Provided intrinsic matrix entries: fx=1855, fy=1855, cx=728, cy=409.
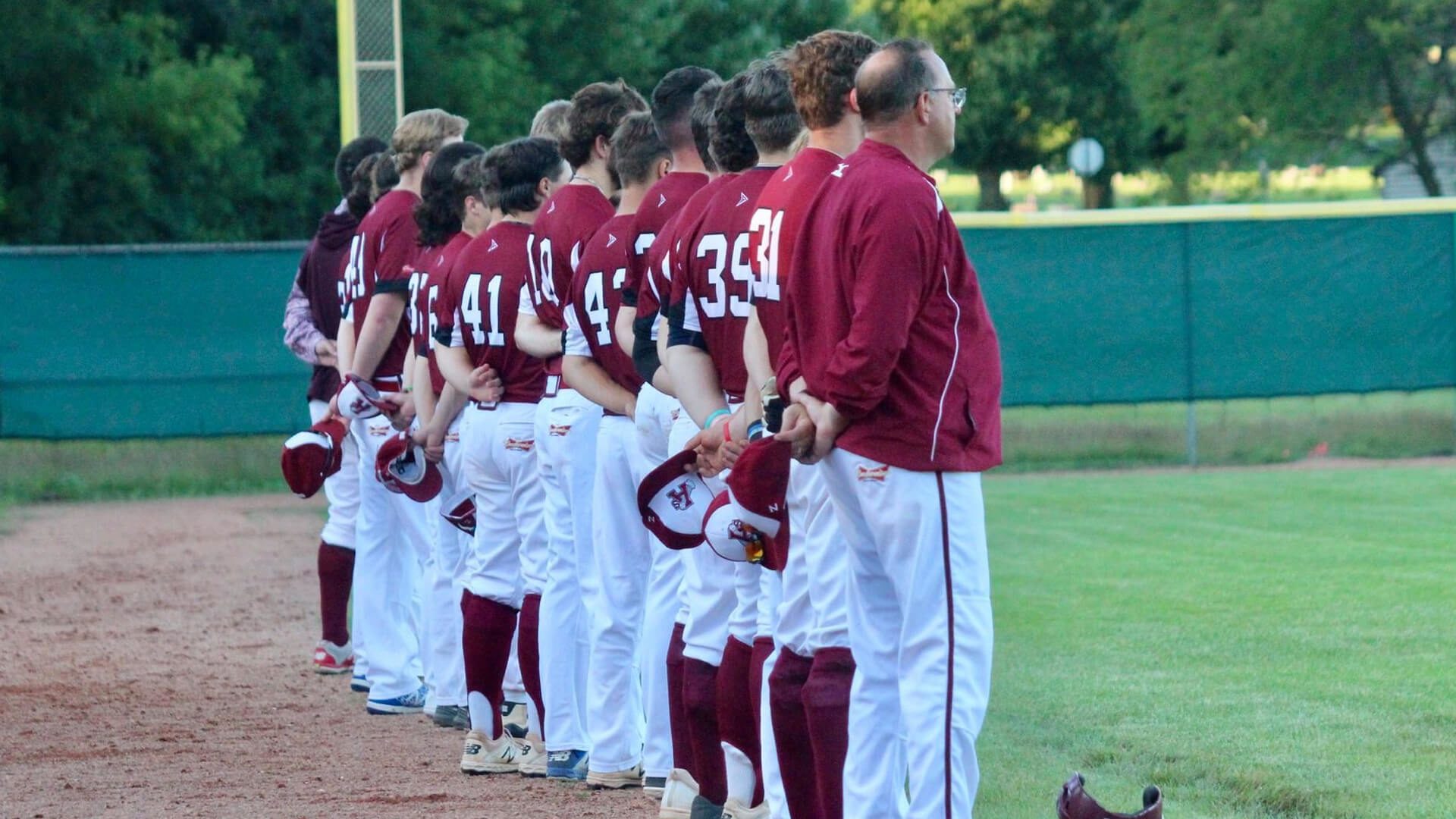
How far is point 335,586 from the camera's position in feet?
27.7

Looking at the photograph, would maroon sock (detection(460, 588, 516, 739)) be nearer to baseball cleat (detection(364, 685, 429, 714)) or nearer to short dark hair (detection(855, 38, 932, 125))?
baseball cleat (detection(364, 685, 429, 714))

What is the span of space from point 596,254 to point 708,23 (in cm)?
2413

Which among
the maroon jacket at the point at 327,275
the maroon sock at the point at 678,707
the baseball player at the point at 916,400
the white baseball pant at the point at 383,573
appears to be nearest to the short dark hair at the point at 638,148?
the maroon sock at the point at 678,707

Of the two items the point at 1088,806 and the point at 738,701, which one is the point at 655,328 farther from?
the point at 1088,806

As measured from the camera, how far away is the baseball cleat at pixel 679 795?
5512 mm

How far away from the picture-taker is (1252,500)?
13.4 m

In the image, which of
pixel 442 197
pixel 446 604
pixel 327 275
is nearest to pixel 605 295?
pixel 442 197

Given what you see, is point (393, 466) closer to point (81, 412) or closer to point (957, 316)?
point (957, 316)

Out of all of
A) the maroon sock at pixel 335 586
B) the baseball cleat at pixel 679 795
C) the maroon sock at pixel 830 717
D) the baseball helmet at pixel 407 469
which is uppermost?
the baseball helmet at pixel 407 469

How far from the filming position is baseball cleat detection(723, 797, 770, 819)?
17.1ft

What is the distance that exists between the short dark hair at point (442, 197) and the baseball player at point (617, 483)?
109 centimetres

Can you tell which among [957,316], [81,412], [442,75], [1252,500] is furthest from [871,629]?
[442,75]

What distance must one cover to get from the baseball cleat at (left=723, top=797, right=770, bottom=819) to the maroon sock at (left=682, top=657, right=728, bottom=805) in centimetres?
8

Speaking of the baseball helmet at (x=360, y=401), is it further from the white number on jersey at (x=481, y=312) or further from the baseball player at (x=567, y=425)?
the baseball player at (x=567, y=425)
